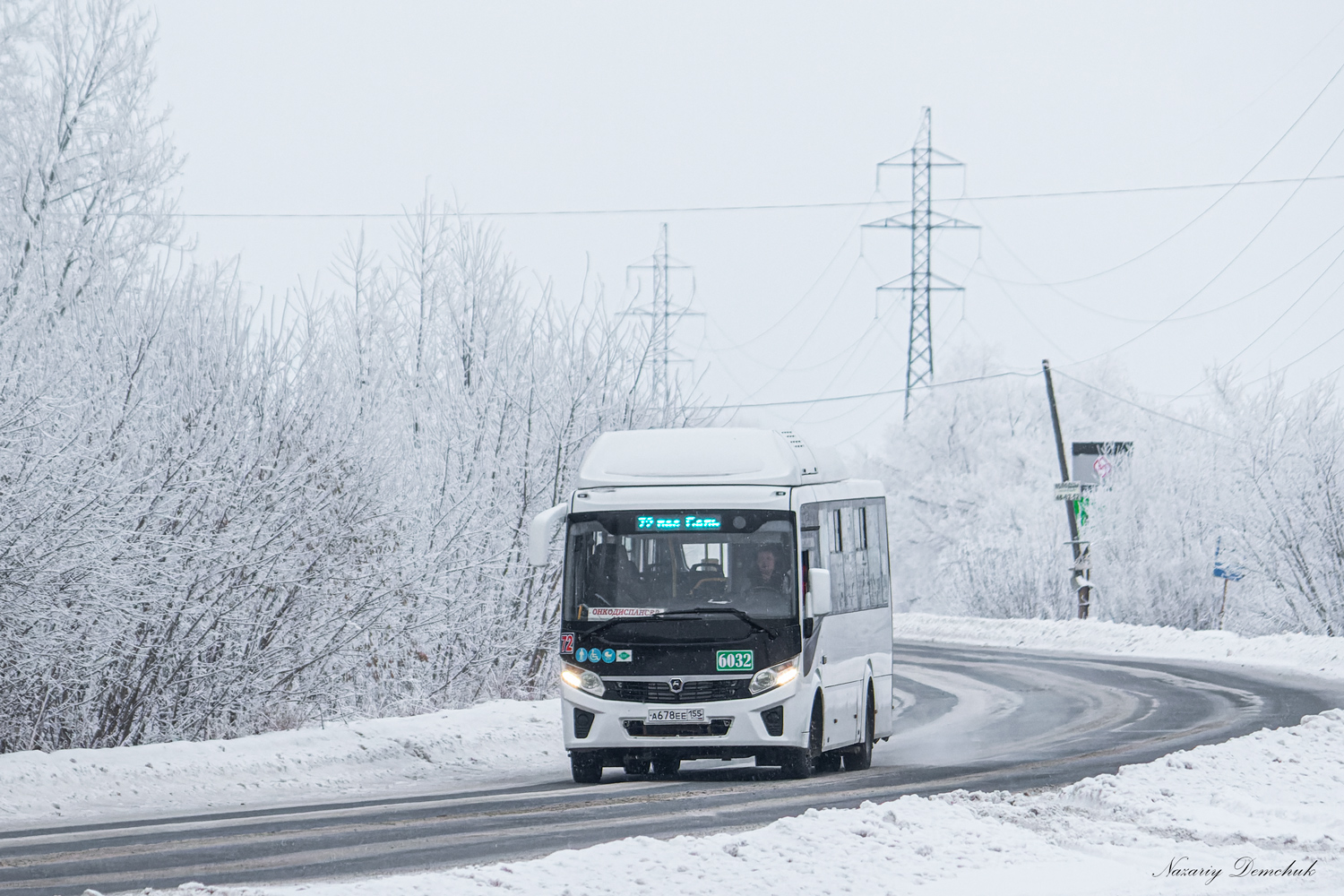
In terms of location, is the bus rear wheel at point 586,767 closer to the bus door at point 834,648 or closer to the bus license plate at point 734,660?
the bus license plate at point 734,660

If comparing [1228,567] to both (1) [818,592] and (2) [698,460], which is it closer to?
(2) [698,460]

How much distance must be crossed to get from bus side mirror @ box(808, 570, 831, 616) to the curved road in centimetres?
148

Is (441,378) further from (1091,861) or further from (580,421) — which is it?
(1091,861)

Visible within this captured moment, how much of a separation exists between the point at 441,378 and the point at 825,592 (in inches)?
496

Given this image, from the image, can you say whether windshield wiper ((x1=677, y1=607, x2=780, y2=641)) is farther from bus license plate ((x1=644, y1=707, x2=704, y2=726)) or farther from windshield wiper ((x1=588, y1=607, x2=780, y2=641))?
bus license plate ((x1=644, y1=707, x2=704, y2=726))

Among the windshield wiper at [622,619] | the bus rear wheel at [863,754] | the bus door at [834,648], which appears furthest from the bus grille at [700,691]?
the bus rear wheel at [863,754]

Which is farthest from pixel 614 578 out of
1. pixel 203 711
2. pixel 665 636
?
pixel 203 711

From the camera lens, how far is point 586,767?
50.2 feet

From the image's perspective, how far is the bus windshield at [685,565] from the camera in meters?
14.9

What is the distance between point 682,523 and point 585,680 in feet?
5.16

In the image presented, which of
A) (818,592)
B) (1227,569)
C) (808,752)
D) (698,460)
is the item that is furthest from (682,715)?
(1227,569)

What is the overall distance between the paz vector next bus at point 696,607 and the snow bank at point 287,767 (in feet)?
6.34

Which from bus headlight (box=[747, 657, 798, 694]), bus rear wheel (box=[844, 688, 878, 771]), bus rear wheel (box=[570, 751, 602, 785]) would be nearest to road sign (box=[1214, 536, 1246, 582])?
bus rear wheel (box=[844, 688, 878, 771])

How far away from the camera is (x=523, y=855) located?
10180 mm
